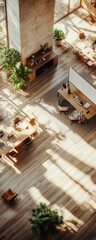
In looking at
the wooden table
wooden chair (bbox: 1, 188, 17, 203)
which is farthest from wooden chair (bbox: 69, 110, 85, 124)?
wooden chair (bbox: 1, 188, 17, 203)

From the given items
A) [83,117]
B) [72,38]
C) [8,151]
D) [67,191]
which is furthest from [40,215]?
[72,38]

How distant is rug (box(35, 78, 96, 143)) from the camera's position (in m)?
13.2

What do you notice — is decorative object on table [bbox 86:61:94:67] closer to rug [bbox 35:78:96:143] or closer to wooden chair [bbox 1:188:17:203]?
rug [bbox 35:78:96:143]

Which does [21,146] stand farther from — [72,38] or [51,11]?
[72,38]

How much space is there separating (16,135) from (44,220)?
361 centimetres

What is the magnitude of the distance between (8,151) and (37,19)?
5331 mm

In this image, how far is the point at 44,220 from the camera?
10117 mm

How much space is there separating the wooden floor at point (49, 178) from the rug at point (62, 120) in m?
0.18

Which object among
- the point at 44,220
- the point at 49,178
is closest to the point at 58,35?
the point at 49,178

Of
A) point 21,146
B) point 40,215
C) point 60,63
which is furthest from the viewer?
point 60,63

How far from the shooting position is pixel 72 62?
50.5ft

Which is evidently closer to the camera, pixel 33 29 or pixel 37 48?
pixel 33 29

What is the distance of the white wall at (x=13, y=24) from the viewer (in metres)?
12.0

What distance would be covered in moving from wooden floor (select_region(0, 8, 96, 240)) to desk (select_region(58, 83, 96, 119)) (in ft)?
2.82
